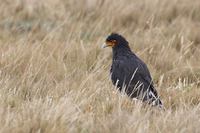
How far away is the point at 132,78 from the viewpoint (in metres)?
5.68

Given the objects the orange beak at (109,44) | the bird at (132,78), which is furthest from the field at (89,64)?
the orange beak at (109,44)

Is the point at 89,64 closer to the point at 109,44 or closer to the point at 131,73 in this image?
the point at 109,44

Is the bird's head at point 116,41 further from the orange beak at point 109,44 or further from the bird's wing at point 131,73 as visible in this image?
the bird's wing at point 131,73

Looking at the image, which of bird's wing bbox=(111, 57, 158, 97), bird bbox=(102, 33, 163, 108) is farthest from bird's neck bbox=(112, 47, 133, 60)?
bird's wing bbox=(111, 57, 158, 97)

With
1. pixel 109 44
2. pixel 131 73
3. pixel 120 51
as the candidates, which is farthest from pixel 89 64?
pixel 131 73

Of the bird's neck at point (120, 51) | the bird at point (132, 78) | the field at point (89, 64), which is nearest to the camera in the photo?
the field at point (89, 64)

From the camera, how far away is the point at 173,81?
6.41 metres

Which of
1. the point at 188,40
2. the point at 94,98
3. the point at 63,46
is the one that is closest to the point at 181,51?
the point at 188,40

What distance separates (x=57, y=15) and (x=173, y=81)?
2956 millimetres

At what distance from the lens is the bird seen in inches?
213

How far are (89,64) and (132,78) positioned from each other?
1.29m

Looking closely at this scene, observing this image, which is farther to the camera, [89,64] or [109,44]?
[89,64]

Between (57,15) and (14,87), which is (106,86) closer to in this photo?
(14,87)

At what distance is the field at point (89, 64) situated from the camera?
15.0ft
